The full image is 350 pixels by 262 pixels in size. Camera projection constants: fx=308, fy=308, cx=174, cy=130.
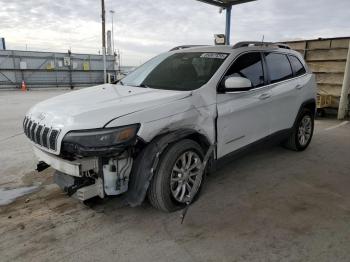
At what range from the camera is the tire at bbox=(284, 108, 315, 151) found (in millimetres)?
5294

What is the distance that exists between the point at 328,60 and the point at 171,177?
829cm

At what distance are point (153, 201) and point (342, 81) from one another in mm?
8274

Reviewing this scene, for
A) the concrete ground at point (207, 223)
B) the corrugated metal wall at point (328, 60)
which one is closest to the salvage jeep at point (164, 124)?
the concrete ground at point (207, 223)

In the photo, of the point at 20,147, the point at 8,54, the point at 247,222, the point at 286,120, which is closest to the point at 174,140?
the point at 247,222

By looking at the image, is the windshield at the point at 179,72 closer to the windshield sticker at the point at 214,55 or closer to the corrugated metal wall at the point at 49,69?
the windshield sticker at the point at 214,55

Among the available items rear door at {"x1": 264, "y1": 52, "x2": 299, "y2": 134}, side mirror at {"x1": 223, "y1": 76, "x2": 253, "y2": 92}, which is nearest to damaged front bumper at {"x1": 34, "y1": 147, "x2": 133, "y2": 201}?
side mirror at {"x1": 223, "y1": 76, "x2": 253, "y2": 92}

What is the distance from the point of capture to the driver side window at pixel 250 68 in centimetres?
386

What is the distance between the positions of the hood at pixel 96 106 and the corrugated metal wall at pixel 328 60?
7.65 m

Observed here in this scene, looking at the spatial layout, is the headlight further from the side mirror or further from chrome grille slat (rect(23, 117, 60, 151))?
the side mirror

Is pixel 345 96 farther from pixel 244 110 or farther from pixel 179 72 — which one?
pixel 179 72

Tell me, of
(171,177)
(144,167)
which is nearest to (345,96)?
(171,177)

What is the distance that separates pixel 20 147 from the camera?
580cm

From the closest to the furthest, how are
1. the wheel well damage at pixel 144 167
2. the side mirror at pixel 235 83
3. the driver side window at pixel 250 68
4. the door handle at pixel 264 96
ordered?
the wheel well damage at pixel 144 167 < the side mirror at pixel 235 83 < the driver side window at pixel 250 68 < the door handle at pixel 264 96

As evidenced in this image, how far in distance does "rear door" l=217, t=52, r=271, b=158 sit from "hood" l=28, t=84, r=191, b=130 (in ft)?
2.01
